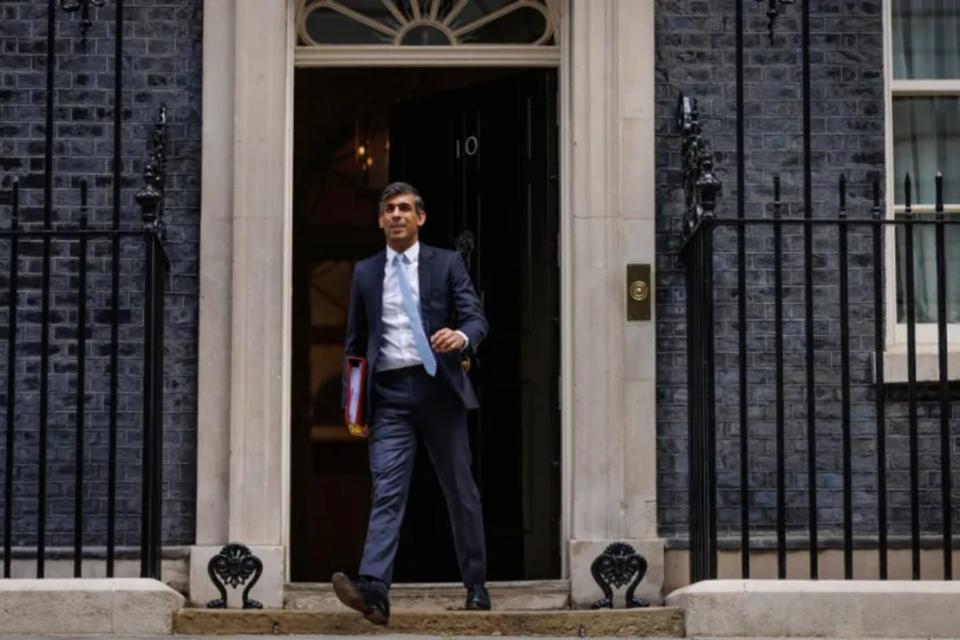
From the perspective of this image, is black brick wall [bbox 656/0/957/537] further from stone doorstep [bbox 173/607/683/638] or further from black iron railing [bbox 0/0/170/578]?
black iron railing [bbox 0/0/170/578]

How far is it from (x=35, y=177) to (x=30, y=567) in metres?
1.79

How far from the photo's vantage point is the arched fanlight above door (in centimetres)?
1035

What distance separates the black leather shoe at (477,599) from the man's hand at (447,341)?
1.07 m

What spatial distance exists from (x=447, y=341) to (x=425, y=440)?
0.55 m

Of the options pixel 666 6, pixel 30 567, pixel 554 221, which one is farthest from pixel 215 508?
pixel 666 6

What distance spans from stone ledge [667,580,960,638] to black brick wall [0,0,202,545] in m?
2.54

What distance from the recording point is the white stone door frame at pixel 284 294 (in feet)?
31.6

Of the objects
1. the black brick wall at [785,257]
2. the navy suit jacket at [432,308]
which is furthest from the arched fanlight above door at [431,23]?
the navy suit jacket at [432,308]

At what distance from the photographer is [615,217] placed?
976 cm

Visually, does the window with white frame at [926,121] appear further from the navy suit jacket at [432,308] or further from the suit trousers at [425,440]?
the suit trousers at [425,440]

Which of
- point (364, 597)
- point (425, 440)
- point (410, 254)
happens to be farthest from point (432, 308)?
point (364, 597)

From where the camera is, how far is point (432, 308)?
8.84 meters

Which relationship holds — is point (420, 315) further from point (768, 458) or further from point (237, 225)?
point (768, 458)

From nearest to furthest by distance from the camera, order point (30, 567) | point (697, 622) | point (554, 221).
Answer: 1. point (697, 622)
2. point (30, 567)
3. point (554, 221)
